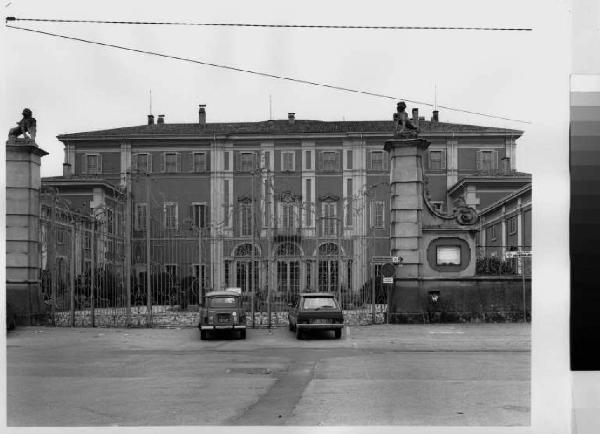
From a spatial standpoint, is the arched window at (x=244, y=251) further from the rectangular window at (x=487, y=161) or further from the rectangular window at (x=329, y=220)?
the rectangular window at (x=487, y=161)

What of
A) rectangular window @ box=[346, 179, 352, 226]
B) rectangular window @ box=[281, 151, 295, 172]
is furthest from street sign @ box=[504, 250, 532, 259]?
rectangular window @ box=[281, 151, 295, 172]

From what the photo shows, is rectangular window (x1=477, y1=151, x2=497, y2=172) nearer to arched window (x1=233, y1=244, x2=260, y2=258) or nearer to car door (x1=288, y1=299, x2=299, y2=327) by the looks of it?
arched window (x1=233, y1=244, x2=260, y2=258)

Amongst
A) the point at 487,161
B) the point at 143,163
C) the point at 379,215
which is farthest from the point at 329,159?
the point at 143,163

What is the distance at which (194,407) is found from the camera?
1023 centimetres

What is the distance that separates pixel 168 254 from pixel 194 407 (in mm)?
11762

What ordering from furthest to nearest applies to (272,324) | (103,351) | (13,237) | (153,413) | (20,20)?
(272,324) → (13,237) → (103,351) → (20,20) → (153,413)

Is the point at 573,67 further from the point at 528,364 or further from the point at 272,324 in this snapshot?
the point at 272,324

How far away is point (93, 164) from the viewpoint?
19.4m

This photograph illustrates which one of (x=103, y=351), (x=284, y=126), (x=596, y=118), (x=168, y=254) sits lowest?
(x=103, y=351)

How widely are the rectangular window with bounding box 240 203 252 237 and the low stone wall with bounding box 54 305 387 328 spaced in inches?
75.1

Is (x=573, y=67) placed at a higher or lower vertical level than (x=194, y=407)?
higher

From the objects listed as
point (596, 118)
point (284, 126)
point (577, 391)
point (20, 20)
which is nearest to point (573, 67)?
point (596, 118)

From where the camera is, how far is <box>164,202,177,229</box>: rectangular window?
846 inches

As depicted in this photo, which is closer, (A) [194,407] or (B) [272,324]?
(A) [194,407]
